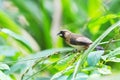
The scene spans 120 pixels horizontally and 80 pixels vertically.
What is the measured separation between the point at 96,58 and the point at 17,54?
496mm

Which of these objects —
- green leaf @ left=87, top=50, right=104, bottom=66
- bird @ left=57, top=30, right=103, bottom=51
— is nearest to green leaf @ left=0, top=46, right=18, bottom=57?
bird @ left=57, top=30, right=103, bottom=51

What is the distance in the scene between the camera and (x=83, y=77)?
78 centimetres

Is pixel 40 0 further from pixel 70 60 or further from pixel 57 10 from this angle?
pixel 70 60

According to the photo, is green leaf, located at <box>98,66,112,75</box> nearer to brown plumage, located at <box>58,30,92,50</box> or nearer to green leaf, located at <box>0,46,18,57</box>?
brown plumage, located at <box>58,30,92,50</box>

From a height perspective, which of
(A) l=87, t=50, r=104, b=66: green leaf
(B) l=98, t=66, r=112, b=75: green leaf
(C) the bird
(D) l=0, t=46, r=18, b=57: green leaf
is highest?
(D) l=0, t=46, r=18, b=57: green leaf

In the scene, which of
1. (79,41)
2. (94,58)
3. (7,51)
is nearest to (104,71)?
(94,58)

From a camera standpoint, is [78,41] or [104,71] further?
[78,41]

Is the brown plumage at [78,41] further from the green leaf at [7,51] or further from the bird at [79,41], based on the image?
the green leaf at [7,51]

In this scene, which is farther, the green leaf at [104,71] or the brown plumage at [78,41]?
the brown plumage at [78,41]

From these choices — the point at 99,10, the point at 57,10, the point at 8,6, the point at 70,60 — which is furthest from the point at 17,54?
the point at 8,6

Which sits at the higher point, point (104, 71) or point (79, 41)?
point (79, 41)

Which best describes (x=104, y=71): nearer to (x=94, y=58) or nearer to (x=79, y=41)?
(x=94, y=58)

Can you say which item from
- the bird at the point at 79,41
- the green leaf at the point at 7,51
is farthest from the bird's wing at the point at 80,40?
the green leaf at the point at 7,51

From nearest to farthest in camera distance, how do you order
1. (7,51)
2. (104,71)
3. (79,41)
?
(104,71) < (79,41) < (7,51)
